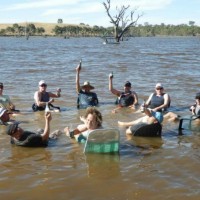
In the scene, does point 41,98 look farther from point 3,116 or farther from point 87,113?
point 87,113

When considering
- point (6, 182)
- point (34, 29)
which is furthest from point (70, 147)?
point (34, 29)

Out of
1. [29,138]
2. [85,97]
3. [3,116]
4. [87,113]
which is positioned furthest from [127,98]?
[29,138]

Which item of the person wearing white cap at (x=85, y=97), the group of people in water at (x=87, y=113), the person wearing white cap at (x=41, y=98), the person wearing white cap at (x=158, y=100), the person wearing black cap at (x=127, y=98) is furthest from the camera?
the person wearing black cap at (x=127, y=98)

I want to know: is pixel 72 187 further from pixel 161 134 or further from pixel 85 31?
pixel 85 31

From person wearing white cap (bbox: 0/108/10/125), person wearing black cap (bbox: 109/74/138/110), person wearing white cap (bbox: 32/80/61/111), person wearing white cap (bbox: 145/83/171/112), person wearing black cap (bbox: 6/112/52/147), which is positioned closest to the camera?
person wearing black cap (bbox: 6/112/52/147)

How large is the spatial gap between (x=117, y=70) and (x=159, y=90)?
1395 cm

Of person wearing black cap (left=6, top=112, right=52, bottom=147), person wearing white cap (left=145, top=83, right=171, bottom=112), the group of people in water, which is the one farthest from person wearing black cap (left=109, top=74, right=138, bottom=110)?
person wearing black cap (left=6, top=112, right=52, bottom=147)

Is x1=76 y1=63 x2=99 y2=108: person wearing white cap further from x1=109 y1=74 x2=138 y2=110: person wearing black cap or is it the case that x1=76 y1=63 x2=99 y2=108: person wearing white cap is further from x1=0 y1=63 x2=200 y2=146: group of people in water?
x1=109 y1=74 x2=138 y2=110: person wearing black cap

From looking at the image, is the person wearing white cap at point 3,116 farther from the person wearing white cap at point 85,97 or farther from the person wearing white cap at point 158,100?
the person wearing white cap at point 158,100

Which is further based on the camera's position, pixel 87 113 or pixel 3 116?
pixel 3 116

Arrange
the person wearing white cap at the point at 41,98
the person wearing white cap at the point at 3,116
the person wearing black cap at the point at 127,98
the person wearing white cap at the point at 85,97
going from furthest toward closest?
1. the person wearing black cap at the point at 127,98
2. the person wearing white cap at the point at 85,97
3. the person wearing white cap at the point at 41,98
4. the person wearing white cap at the point at 3,116

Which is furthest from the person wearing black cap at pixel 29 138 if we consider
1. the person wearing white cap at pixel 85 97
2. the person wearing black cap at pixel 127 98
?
the person wearing black cap at pixel 127 98

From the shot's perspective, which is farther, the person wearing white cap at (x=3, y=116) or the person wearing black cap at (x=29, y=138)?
the person wearing white cap at (x=3, y=116)

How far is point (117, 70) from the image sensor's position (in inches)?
1052
